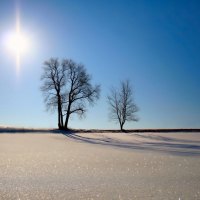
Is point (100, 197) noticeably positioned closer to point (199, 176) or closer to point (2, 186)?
point (2, 186)

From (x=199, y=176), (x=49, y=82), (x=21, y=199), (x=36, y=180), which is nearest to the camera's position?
(x=21, y=199)

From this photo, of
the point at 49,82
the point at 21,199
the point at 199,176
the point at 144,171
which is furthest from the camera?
the point at 49,82

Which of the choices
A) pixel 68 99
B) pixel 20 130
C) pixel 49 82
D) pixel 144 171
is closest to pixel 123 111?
pixel 68 99

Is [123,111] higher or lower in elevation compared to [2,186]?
higher

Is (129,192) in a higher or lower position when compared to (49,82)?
lower

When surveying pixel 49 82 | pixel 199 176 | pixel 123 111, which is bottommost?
pixel 199 176

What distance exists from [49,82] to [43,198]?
29.3m

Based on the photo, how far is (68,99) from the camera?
3144 centimetres

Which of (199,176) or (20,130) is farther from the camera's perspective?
(20,130)

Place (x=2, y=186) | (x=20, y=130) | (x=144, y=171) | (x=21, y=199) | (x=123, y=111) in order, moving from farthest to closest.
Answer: (x=123, y=111) < (x=20, y=130) < (x=144, y=171) < (x=2, y=186) < (x=21, y=199)

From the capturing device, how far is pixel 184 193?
286 cm

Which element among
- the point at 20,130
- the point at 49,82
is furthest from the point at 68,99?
the point at 20,130

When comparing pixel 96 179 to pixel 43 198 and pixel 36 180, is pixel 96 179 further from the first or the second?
pixel 43 198

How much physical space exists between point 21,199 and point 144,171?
7.21 feet
